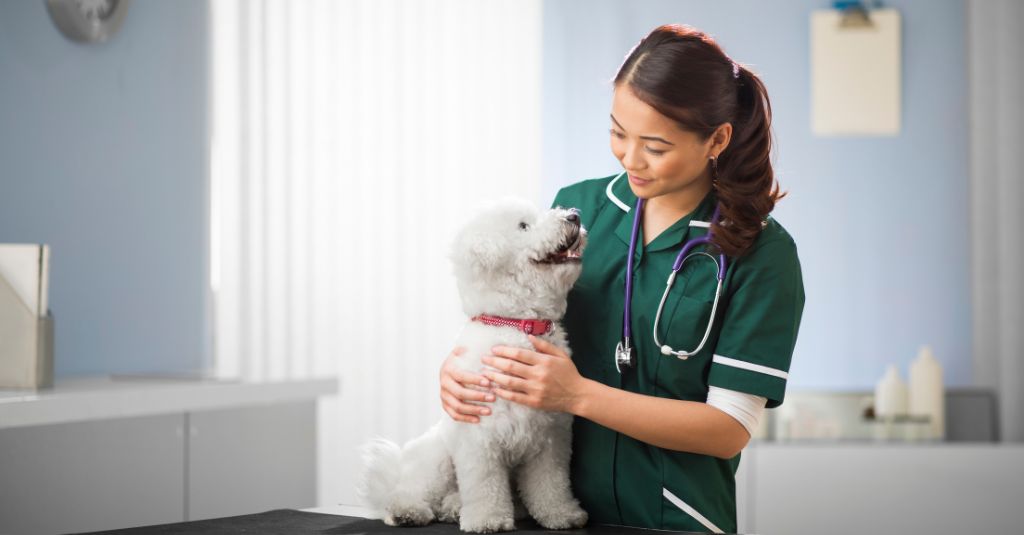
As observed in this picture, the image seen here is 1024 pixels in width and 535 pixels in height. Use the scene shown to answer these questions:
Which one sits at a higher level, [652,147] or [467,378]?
[652,147]

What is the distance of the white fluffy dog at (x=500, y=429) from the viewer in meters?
1.39

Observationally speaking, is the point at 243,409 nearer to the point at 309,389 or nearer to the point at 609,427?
the point at 309,389

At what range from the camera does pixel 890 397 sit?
320cm

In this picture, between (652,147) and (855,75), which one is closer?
(652,147)

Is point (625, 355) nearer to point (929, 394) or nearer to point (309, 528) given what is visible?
point (309, 528)

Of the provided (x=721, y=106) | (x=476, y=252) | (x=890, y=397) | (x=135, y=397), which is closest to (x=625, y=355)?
(x=476, y=252)

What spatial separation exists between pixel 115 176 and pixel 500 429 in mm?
1759

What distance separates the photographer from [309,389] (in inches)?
103

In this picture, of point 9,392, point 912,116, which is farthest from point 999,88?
point 9,392

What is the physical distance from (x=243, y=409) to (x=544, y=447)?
4.16ft

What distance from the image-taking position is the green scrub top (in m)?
1.43

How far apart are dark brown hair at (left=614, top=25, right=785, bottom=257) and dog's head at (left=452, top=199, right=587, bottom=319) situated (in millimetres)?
221

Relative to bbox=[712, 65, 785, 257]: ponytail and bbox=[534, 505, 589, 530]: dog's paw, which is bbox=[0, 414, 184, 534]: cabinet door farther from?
bbox=[712, 65, 785, 257]: ponytail

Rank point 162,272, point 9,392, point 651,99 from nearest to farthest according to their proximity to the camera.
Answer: point 651,99, point 9,392, point 162,272
